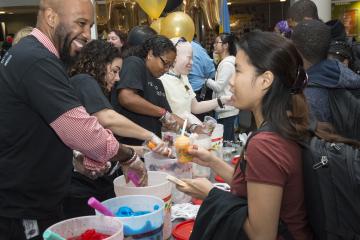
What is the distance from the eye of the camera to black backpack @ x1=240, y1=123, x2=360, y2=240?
1244 millimetres

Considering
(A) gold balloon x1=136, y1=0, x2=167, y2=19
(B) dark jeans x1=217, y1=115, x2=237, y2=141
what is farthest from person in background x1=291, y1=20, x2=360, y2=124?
(A) gold balloon x1=136, y1=0, x2=167, y2=19

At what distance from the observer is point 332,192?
1.25m

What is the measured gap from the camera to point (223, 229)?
131 centimetres

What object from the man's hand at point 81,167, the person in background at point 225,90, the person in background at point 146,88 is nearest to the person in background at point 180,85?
the person in background at point 146,88

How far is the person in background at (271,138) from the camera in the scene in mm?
1214

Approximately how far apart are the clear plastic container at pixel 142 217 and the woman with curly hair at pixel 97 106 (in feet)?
1.61

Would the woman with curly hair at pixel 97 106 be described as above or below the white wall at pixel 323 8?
below

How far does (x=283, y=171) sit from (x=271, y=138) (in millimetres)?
104

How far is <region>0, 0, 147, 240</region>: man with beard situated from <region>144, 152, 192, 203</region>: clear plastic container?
0.43 m

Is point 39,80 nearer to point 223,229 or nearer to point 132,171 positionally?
point 132,171

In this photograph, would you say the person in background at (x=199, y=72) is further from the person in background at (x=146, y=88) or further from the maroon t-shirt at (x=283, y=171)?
the maroon t-shirt at (x=283, y=171)

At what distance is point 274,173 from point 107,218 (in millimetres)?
530

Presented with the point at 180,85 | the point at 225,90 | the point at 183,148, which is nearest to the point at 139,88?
the point at 180,85

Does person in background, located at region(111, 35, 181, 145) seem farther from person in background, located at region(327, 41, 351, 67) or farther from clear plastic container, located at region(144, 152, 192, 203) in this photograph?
person in background, located at region(327, 41, 351, 67)
